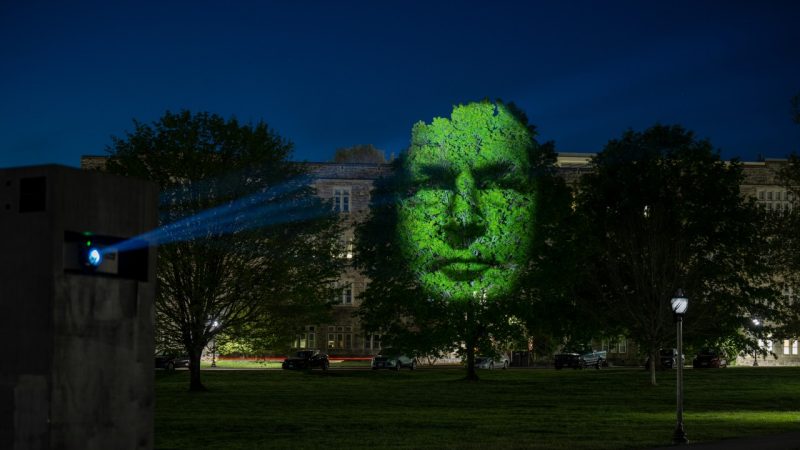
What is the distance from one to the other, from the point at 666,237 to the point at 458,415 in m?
25.6

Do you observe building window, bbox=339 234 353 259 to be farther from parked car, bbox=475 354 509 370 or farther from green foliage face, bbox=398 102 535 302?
parked car, bbox=475 354 509 370

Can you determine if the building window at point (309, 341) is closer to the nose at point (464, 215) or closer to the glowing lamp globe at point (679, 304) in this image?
the nose at point (464, 215)

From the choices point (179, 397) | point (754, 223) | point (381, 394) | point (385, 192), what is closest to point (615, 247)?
point (754, 223)

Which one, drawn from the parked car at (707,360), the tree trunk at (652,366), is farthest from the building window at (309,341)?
the tree trunk at (652,366)

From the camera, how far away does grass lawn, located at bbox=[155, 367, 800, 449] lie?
20.6m

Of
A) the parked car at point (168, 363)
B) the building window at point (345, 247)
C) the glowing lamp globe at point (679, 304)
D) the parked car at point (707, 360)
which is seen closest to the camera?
the glowing lamp globe at point (679, 304)

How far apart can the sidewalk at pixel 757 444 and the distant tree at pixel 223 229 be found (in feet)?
77.8

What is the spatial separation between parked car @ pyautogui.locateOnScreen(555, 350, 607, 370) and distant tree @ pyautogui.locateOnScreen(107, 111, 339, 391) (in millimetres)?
37708

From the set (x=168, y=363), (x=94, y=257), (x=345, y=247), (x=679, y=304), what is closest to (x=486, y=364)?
(x=168, y=363)

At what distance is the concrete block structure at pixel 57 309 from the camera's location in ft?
34.4

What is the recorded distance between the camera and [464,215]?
159 ft

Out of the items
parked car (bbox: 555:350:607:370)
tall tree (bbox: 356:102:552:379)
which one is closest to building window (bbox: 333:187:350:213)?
parked car (bbox: 555:350:607:370)

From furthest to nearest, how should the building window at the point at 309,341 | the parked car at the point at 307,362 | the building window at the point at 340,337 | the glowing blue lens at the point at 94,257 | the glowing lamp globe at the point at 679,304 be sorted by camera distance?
the building window at the point at 340,337 < the building window at the point at 309,341 < the parked car at the point at 307,362 < the glowing lamp globe at the point at 679,304 < the glowing blue lens at the point at 94,257

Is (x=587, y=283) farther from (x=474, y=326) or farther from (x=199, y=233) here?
(x=199, y=233)
